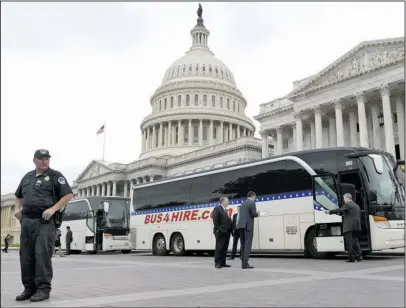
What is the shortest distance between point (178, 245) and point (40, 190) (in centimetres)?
1481

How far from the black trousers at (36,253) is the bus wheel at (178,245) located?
46.5 ft

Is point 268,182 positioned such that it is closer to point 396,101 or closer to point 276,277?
point 276,277

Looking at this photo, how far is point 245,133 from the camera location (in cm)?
9600

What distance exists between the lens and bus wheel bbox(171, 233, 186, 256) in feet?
67.9

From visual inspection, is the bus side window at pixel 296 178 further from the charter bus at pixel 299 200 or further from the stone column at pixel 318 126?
the stone column at pixel 318 126

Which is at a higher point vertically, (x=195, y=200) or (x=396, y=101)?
(x=396, y=101)

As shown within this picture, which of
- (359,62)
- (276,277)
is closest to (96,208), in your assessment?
(276,277)

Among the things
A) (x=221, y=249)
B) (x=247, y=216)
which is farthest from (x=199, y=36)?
(x=221, y=249)

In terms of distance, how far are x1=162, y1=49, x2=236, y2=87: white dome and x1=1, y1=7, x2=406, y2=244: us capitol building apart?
230 millimetres

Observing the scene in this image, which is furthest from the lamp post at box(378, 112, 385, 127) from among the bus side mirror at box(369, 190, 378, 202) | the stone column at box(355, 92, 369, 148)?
the bus side mirror at box(369, 190, 378, 202)

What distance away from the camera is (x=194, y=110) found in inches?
3489

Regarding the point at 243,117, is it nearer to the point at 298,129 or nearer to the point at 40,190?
the point at 298,129

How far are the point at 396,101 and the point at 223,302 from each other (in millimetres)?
41983

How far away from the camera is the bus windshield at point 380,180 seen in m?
14.8
